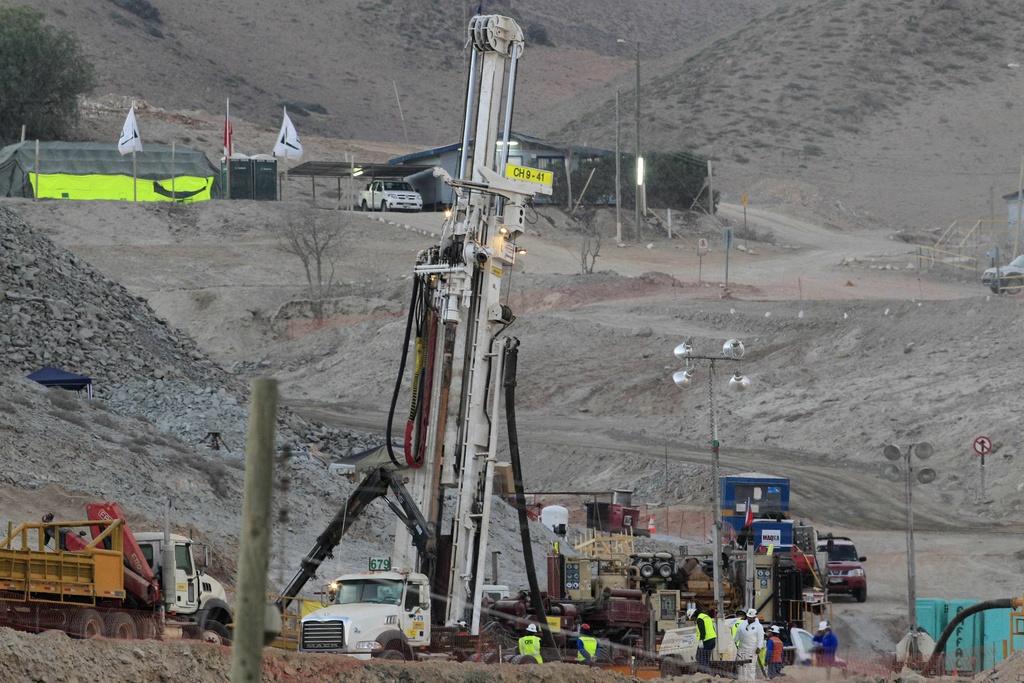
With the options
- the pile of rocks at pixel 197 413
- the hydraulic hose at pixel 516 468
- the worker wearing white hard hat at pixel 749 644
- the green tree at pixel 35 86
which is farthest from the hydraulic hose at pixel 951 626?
the green tree at pixel 35 86

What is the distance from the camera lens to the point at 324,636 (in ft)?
72.1

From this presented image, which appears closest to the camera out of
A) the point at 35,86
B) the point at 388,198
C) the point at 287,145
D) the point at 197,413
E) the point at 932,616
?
the point at 932,616

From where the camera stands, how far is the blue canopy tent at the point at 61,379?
40.4 metres

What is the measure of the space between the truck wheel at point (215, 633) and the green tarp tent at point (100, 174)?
7505 centimetres

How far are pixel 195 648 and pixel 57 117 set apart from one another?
97.8 metres

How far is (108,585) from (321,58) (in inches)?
6291

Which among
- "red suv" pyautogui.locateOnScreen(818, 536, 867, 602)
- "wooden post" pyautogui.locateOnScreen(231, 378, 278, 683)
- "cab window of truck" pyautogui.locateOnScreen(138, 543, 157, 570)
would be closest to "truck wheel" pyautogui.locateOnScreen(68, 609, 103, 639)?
"cab window of truck" pyautogui.locateOnScreen(138, 543, 157, 570)

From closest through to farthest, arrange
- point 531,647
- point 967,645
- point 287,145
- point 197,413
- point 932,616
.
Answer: point 531,647
point 967,645
point 932,616
point 197,413
point 287,145

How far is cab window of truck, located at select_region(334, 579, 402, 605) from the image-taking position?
23.0 meters

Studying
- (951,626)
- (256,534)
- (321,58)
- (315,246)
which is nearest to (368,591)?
(951,626)

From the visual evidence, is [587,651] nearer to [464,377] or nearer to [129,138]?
[464,377]

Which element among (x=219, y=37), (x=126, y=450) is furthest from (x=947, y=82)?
(x=126, y=450)

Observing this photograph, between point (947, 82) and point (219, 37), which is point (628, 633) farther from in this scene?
point (219, 37)

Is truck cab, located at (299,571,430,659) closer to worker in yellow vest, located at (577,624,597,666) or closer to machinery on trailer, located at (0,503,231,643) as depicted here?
machinery on trailer, located at (0,503,231,643)
